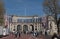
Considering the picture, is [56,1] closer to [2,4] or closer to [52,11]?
[52,11]

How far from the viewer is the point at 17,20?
13388 centimetres

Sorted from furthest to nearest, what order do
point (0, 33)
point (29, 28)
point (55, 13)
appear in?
1. point (29, 28)
2. point (0, 33)
3. point (55, 13)

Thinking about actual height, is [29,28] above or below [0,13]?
below

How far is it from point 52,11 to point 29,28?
8824 centimetres

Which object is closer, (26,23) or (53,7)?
(53,7)

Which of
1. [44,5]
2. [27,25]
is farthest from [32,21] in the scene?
[44,5]

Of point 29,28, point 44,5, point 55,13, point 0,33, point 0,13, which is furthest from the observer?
point 29,28

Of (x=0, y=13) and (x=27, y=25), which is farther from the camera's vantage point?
(x=27, y=25)

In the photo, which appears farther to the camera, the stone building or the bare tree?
the stone building

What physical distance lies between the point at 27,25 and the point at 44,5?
87.2 metres

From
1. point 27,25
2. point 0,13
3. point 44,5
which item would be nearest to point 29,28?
point 27,25

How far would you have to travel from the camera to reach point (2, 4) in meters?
67.3

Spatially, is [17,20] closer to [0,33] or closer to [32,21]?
[32,21]

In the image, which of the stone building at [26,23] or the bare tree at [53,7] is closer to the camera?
the bare tree at [53,7]
